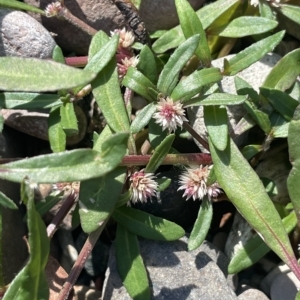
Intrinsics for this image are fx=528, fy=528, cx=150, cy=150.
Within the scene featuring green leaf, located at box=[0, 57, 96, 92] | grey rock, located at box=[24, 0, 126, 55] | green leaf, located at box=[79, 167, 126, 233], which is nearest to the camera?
green leaf, located at box=[0, 57, 96, 92]

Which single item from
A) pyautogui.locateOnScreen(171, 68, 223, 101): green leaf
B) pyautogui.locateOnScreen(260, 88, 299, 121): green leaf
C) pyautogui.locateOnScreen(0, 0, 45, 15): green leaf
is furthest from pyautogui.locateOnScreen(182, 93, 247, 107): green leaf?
pyautogui.locateOnScreen(0, 0, 45, 15): green leaf

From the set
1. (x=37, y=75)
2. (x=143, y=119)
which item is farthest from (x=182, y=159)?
(x=37, y=75)

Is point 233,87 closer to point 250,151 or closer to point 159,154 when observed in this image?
point 250,151

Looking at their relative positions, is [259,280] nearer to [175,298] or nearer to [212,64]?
[175,298]

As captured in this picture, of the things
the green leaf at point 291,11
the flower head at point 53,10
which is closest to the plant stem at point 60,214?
the flower head at point 53,10

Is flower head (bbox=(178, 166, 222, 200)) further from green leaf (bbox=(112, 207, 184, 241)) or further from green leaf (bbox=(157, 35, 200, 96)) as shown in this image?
green leaf (bbox=(157, 35, 200, 96))
